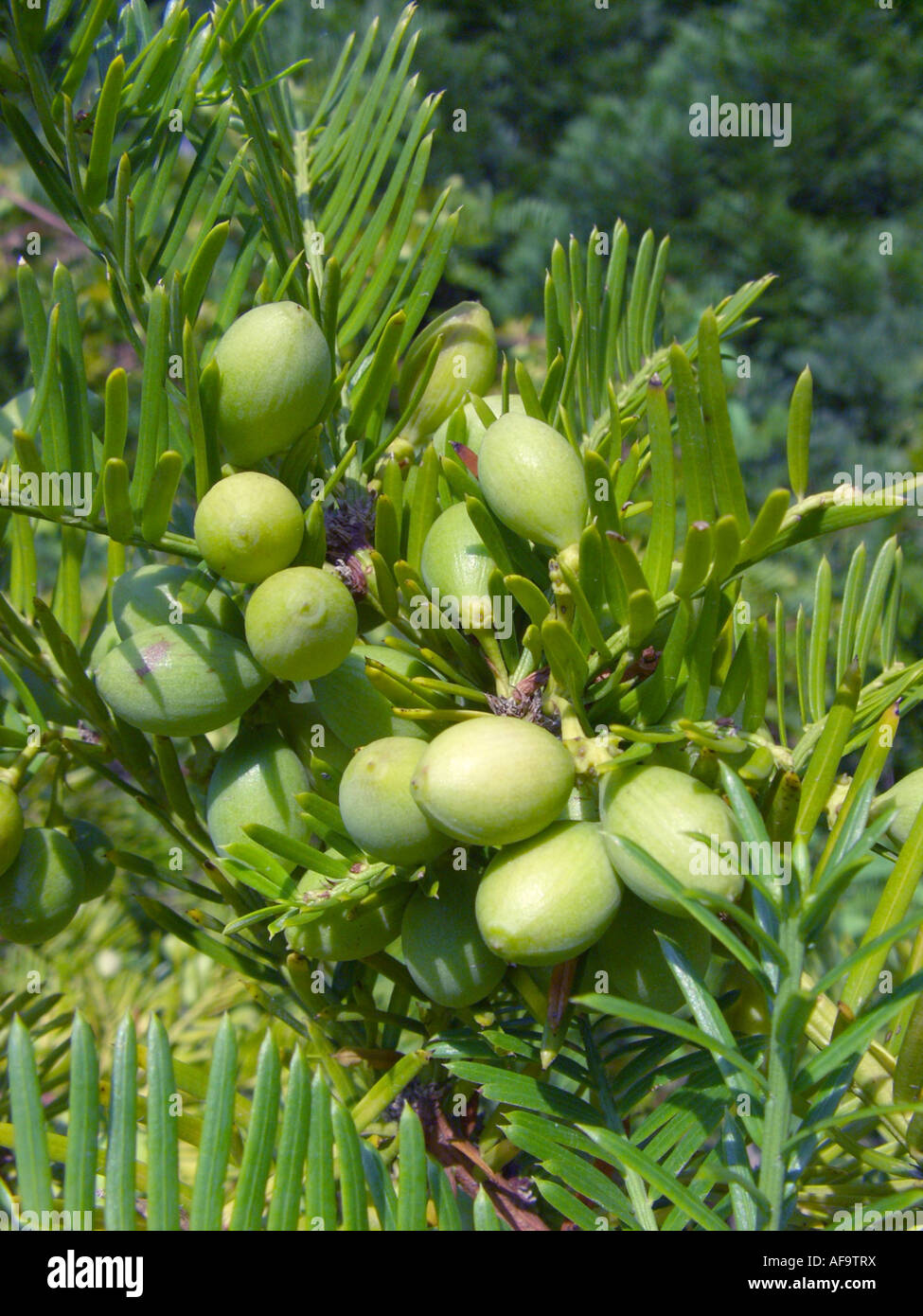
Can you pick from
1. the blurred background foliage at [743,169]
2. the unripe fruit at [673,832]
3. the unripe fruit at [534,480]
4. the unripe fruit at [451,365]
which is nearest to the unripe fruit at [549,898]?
the unripe fruit at [673,832]

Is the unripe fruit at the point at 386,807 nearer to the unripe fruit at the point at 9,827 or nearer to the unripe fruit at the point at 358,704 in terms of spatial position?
the unripe fruit at the point at 358,704

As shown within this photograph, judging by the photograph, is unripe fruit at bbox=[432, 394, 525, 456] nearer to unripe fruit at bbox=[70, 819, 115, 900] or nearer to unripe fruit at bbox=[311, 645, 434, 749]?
unripe fruit at bbox=[311, 645, 434, 749]

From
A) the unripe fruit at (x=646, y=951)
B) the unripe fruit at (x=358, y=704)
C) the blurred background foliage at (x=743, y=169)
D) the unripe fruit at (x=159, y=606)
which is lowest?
the unripe fruit at (x=646, y=951)

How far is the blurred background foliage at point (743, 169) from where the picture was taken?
2418 mm

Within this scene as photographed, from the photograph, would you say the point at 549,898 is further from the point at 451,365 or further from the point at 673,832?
the point at 451,365

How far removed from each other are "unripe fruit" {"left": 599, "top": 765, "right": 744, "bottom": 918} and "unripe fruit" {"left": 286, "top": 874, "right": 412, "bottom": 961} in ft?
0.34

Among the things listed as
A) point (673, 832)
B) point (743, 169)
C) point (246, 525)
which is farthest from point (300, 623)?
point (743, 169)

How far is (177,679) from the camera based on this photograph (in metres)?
0.37

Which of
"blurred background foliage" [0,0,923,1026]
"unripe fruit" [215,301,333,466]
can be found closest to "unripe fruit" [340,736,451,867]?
"unripe fruit" [215,301,333,466]

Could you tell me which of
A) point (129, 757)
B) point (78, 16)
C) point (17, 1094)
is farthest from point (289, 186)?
point (17, 1094)

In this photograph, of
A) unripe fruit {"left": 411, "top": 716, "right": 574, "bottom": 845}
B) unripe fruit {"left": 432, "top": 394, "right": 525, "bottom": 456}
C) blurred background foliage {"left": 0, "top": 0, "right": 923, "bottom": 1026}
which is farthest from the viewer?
blurred background foliage {"left": 0, "top": 0, "right": 923, "bottom": 1026}

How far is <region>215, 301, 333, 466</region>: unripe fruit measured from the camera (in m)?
0.37

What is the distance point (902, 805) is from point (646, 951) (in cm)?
11

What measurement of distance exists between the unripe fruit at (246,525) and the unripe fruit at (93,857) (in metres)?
0.17
